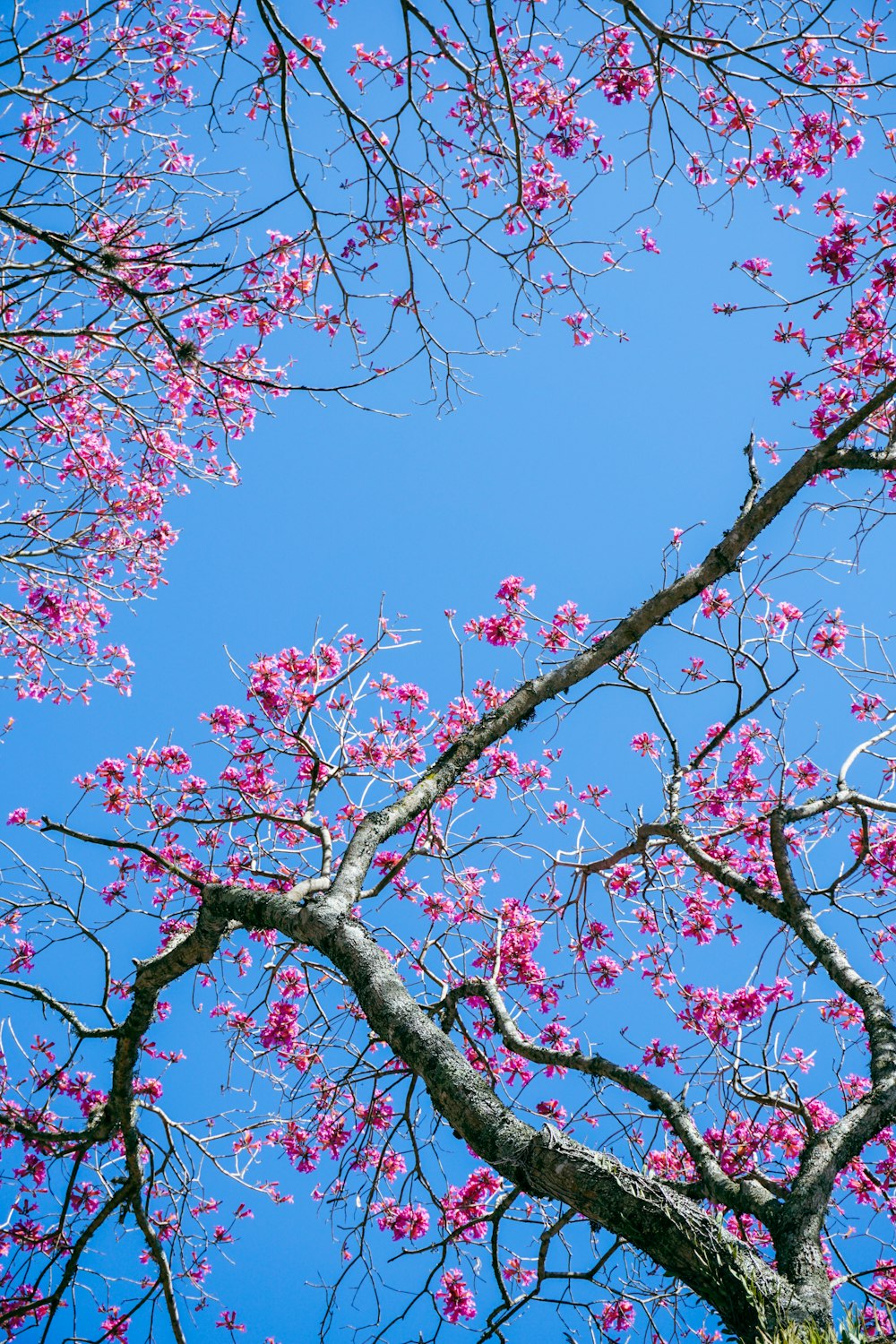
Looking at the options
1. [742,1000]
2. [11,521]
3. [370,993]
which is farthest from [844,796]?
[11,521]

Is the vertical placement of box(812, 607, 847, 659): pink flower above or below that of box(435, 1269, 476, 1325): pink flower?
above

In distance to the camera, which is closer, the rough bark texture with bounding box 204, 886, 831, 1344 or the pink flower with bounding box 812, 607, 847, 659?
the rough bark texture with bounding box 204, 886, 831, 1344

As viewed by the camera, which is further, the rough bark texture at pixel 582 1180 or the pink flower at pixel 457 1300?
the pink flower at pixel 457 1300

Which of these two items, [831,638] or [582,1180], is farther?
[831,638]

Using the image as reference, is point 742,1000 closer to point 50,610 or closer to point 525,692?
point 525,692

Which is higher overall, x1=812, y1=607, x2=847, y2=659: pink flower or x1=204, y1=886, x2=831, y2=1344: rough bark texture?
x1=812, y1=607, x2=847, y2=659: pink flower

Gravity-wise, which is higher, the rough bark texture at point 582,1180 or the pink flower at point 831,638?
the pink flower at point 831,638

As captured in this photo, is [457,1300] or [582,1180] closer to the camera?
[582,1180]

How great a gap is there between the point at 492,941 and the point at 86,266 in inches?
159

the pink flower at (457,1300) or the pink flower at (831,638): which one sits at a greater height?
the pink flower at (831,638)

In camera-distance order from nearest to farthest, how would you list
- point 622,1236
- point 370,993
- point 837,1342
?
point 837,1342, point 622,1236, point 370,993

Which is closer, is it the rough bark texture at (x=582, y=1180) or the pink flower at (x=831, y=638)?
the rough bark texture at (x=582, y=1180)

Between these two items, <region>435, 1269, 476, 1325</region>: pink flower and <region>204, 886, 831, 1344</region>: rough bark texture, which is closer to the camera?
<region>204, 886, 831, 1344</region>: rough bark texture

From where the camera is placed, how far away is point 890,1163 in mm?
4727
